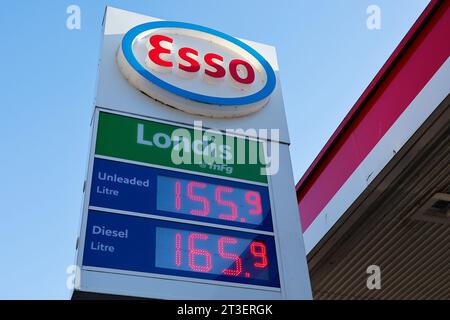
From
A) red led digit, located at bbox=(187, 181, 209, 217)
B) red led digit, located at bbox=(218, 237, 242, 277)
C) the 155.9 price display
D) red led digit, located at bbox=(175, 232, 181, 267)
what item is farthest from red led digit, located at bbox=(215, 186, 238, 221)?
red led digit, located at bbox=(175, 232, 181, 267)

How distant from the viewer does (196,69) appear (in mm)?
6742

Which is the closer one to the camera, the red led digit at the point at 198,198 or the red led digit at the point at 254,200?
the red led digit at the point at 198,198

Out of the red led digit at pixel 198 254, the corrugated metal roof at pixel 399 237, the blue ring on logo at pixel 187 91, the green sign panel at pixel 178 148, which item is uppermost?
the blue ring on logo at pixel 187 91

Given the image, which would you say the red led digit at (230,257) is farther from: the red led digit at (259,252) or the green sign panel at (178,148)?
the green sign panel at (178,148)

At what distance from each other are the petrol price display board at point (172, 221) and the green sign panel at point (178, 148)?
2 cm

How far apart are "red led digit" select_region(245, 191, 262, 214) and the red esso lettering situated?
1.60 metres

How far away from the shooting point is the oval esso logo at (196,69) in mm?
6285

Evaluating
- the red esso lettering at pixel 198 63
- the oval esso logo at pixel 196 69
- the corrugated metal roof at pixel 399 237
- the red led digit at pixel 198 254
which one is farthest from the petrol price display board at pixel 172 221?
the corrugated metal roof at pixel 399 237

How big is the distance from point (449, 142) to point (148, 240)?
3828mm

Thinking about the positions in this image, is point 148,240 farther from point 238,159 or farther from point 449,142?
point 449,142

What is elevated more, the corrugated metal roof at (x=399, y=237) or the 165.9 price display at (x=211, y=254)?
the corrugated metal roof at (x=399, y=237)

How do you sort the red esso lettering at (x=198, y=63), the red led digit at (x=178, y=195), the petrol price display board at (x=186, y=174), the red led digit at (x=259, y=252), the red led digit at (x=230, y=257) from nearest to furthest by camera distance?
the petrol price display board at (x=186, y=174)
the red led digit at (x=230, y=257)
the red led digit at (x=259, y=252)
the red led digit at (x=178, y=195)
the red esso lettering at (x=198, y=63)

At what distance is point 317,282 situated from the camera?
970 cm

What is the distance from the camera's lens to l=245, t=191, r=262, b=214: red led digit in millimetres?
5602
